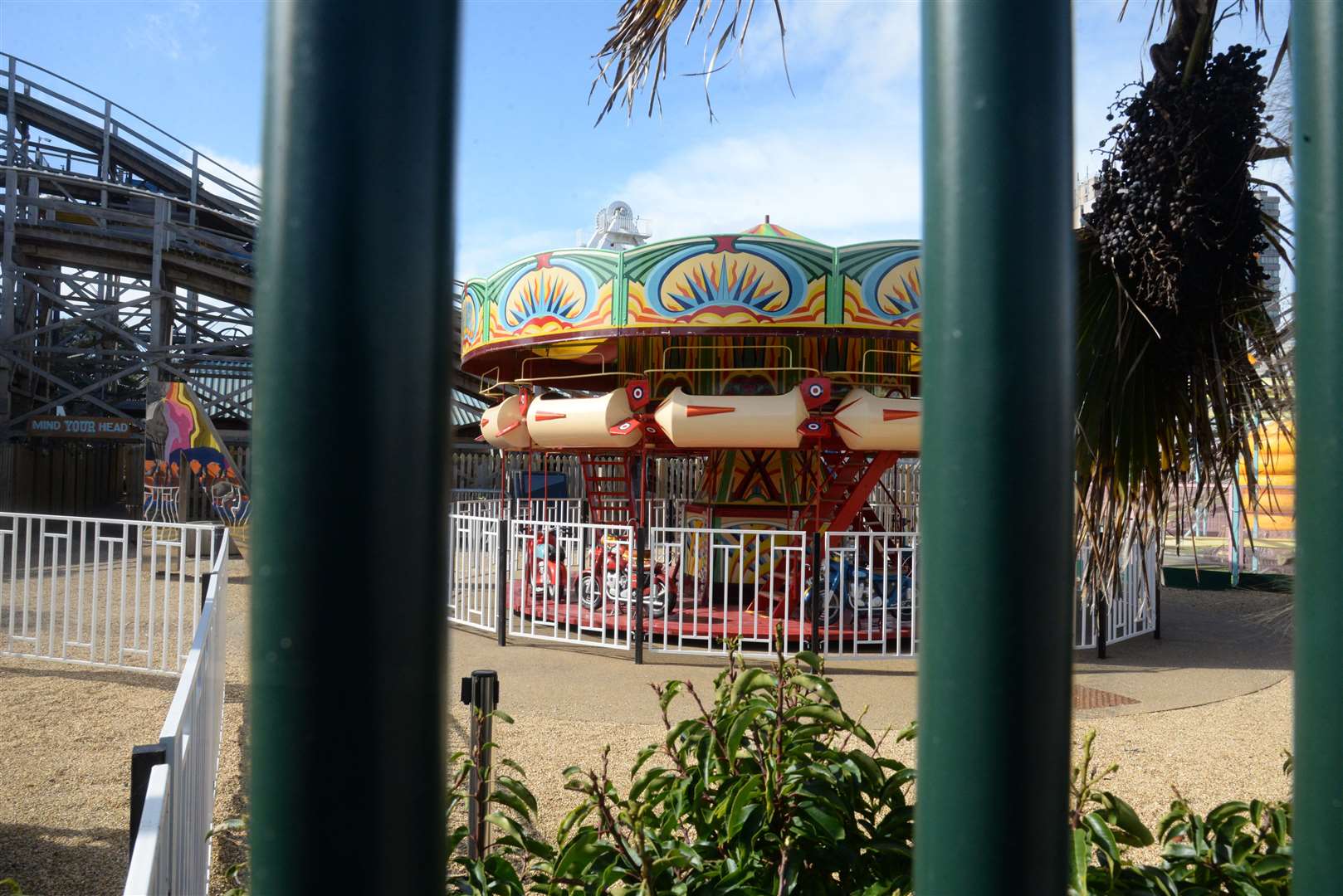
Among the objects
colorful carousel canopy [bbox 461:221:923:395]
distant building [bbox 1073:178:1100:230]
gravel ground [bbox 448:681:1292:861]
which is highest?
colorful carousel canopy [bbox 461:221:923:395]

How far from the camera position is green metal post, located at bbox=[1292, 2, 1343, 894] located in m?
0.79

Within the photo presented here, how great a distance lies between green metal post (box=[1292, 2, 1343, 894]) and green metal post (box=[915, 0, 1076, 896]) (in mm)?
277

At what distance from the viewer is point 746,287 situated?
8.53m

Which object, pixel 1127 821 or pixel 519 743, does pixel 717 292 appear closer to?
pixel 519 743

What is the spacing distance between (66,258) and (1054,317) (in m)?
22.1

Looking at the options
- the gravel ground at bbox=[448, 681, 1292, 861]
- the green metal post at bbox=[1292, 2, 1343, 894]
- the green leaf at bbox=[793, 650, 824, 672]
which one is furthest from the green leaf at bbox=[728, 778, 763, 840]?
the gravel ground at bbox=[448, 681, 1292, 861]

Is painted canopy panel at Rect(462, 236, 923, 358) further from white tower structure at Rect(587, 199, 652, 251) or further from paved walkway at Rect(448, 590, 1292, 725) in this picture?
white tower structure at Rect(587, 199, 652, 251)

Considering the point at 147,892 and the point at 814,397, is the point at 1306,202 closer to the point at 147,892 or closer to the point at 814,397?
the point at 147,892

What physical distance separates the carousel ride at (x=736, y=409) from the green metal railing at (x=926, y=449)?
6654 millimetres

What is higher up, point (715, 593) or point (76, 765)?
point (715, 593)

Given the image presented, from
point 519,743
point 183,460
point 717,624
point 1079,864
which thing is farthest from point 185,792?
point 183,460

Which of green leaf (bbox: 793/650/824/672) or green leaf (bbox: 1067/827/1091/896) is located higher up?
green leaf (bbox: 793/650/824/672)

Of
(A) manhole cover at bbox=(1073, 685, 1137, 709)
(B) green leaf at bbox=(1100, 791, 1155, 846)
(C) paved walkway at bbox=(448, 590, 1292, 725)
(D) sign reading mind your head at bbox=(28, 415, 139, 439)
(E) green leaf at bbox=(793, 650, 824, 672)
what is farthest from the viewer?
(D) sign reading mind your head at bbox=(28, 415, 139, 439)

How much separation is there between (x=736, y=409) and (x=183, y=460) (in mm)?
8703
